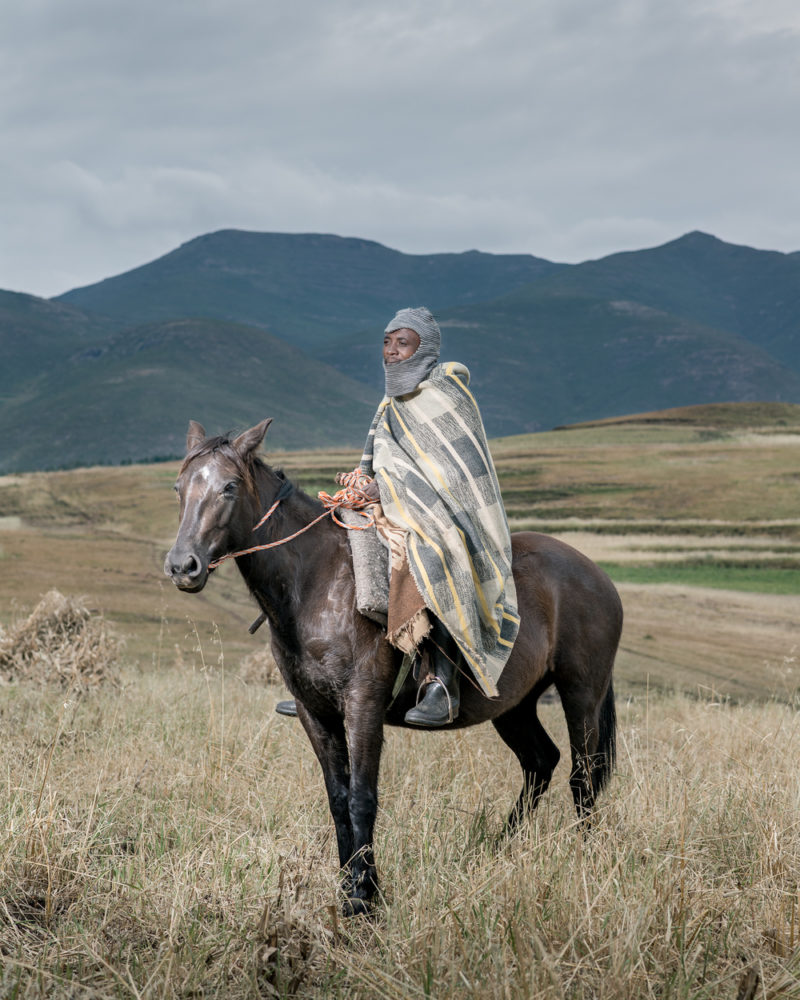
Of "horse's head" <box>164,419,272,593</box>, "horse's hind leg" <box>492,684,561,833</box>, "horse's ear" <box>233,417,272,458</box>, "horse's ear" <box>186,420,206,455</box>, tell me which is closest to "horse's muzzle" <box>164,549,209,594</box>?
"horse's head" <box>164,419,272,593</box>

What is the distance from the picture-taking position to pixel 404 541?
4758mm

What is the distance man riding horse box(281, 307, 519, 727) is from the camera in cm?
466

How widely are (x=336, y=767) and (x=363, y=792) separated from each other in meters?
0.35

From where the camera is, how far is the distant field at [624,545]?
14284 millimetres

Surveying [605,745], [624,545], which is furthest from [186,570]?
[624,545]

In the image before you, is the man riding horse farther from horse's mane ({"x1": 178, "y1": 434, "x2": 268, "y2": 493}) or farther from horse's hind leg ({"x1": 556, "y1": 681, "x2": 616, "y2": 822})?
horse's hind leg ({"x1": 556, "y1": 681, "x2": 616, "y2": 822})

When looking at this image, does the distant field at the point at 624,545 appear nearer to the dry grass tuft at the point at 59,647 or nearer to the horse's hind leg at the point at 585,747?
the dry grass tuft at the point at 59,647

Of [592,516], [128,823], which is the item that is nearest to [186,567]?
[128,823]

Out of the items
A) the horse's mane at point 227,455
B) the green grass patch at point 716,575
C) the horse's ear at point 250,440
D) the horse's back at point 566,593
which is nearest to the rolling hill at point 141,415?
the green grass patch at point 716,575

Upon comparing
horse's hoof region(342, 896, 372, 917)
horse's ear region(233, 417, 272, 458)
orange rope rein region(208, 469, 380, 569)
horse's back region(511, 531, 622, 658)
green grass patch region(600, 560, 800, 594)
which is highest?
horse's ear region(233, 417, 272, 458)

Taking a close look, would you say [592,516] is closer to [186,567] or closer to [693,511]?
[693,511]

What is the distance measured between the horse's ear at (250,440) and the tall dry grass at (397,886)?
194 centimetres

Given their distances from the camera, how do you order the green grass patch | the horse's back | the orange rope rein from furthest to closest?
1. the green grass patch
2. the horse's back
3. the orange rope rein

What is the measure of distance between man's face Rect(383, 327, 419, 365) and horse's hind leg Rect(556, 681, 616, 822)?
234 cm
